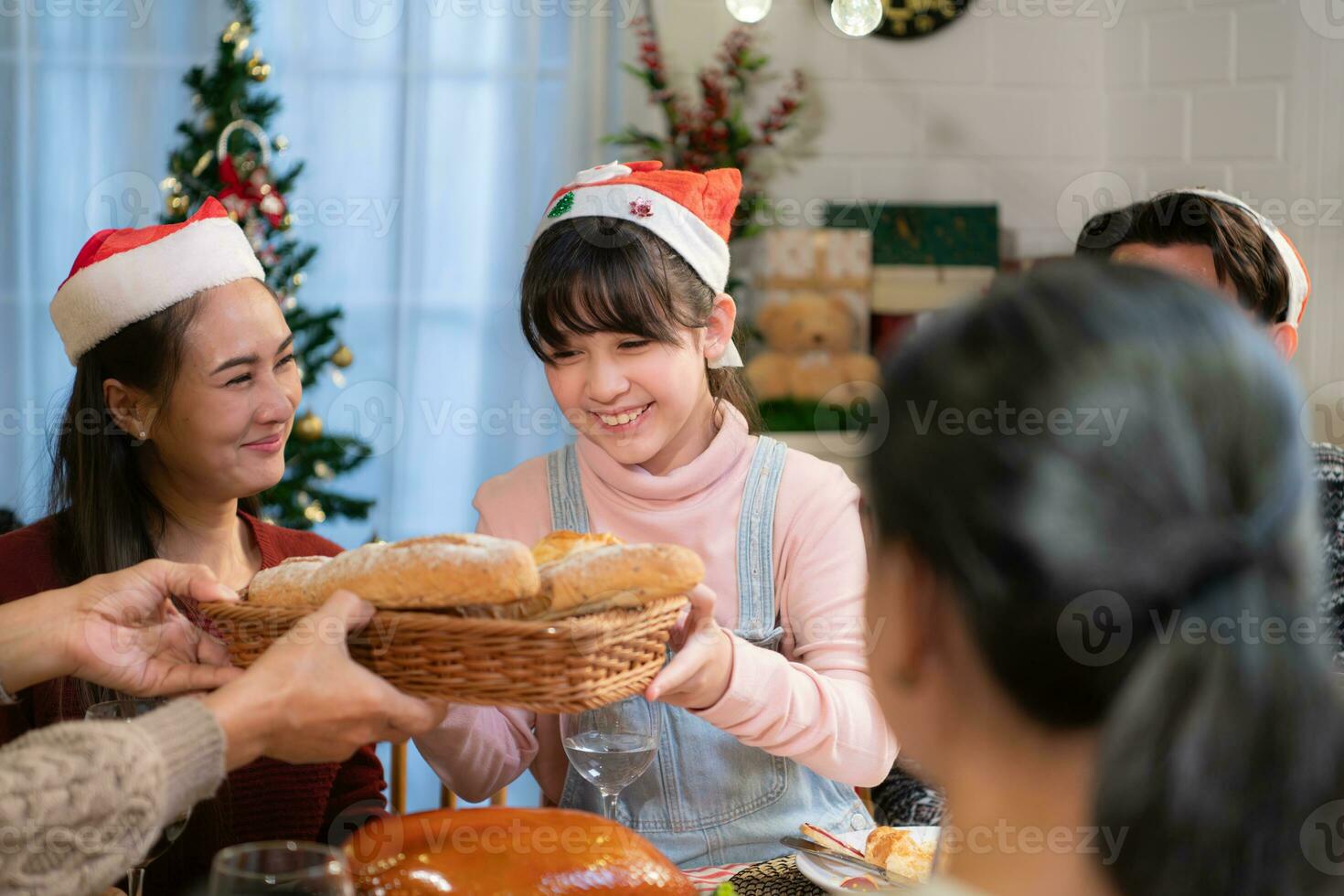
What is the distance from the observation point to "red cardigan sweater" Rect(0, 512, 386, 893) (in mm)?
1546

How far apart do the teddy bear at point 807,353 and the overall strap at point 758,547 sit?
5.45 ft

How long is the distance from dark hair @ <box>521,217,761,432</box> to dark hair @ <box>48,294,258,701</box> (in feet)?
1.71

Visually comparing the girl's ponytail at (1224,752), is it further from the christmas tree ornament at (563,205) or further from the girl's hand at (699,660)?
the christmas tree ornament at (563,205)

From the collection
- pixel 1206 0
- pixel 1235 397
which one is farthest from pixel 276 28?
pixel 1235 397

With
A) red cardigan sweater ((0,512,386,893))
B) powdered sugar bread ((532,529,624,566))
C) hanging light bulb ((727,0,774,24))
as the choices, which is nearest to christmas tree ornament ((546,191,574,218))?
powdered sugar bread ((532,529,624,566))

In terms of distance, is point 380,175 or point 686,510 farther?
point 380,175

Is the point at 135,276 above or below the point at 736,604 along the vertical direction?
above

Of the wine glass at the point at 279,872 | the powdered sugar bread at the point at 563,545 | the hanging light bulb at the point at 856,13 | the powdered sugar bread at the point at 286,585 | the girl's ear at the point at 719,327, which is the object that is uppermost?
the hanging light bulb at the point at 856,13

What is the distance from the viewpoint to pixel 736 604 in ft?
5.72

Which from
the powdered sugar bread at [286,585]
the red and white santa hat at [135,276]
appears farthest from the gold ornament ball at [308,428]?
the powdered sugar bread at [286,585]

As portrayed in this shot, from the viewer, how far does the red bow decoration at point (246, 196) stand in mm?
3146

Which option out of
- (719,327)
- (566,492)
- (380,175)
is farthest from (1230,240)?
(380,175)

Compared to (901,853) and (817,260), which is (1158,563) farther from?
(817,260)

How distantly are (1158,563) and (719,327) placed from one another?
126cm
